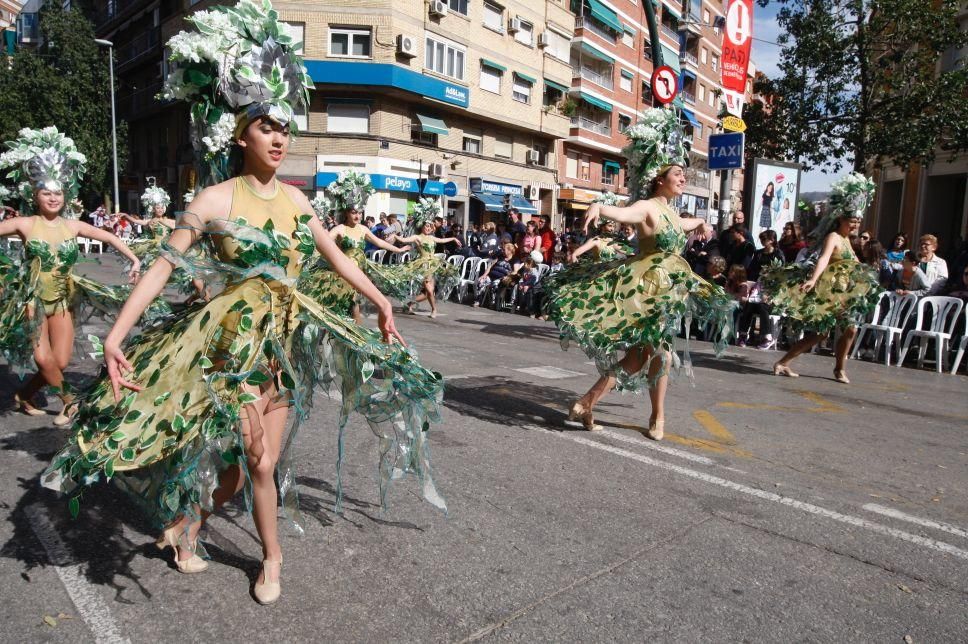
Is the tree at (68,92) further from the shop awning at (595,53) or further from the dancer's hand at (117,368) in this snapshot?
the dancer's hand at (117,368)

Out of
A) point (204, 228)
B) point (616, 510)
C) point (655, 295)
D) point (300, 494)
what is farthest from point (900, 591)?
point (204, 228)

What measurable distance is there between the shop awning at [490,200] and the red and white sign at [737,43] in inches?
879

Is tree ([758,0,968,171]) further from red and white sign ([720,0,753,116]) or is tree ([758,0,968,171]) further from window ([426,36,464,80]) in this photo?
window ([426,36,464,80])

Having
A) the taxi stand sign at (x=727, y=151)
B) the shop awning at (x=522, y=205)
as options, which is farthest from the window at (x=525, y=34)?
the taxi stand sign at (x=727, y=151)

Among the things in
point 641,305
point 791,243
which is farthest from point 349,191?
point 791,243

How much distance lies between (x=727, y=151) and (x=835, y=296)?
498 cm

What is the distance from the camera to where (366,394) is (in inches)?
121

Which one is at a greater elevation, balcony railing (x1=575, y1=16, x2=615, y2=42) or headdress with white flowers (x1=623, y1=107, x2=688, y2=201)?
balcony railing (x1=575, y1=16, x2=615, y2=42)

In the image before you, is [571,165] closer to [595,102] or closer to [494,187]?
[595,102]

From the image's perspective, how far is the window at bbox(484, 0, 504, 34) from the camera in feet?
109

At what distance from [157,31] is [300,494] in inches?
1660

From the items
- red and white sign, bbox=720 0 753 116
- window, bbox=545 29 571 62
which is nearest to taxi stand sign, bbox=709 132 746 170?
red and white sign, bbox=720 0 753 116

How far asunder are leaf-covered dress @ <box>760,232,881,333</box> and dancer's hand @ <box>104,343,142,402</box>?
7298mm

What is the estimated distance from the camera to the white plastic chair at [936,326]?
9867 mm
